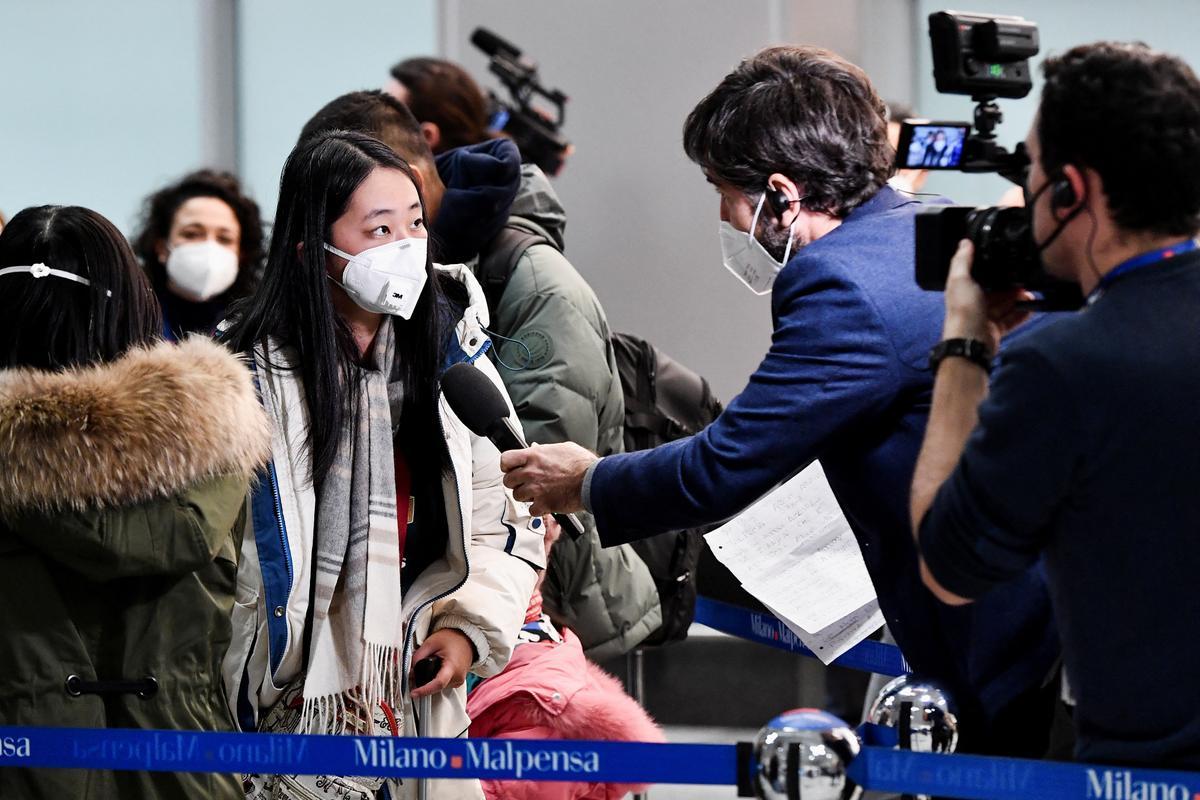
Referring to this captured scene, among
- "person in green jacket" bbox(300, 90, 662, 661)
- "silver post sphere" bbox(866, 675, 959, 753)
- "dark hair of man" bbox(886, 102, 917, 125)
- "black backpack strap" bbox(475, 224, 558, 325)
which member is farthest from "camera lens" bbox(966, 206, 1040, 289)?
"dark hair of man" bbox(886, 102, 917, 125)

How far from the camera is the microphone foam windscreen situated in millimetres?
2336

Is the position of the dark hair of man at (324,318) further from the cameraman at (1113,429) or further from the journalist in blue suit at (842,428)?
the cameraman at (1113,429)

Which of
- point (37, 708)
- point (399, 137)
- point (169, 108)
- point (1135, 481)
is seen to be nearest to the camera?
point (1135, 481)

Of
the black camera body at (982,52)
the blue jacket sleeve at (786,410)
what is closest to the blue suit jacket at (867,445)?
the blue jacket sleeve at (786,410)

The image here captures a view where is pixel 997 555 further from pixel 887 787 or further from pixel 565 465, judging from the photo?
pixel 565 465

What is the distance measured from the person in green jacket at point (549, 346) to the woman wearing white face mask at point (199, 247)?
3.24ft

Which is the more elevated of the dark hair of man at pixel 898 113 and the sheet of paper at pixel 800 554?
the dark hair of man at pixel 898 113

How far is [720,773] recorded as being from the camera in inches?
72.9

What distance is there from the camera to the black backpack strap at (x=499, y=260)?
3562mm

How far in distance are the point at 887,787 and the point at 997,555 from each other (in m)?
0.31

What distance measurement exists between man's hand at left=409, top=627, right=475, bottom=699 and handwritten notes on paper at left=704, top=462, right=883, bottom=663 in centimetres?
47

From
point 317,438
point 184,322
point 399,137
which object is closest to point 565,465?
point 317,438

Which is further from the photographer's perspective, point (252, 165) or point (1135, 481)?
point (252, 165)

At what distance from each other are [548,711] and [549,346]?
0.90 m
